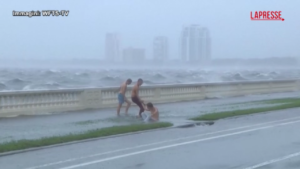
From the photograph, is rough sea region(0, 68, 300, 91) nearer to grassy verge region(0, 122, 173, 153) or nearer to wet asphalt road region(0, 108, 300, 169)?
grassy verge region(0, 122, 173, 153)

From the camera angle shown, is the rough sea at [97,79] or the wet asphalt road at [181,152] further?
the rough sea at [97,79]

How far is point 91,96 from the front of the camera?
78.2 feet

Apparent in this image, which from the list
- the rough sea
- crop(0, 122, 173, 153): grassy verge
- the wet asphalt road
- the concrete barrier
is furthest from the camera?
the rough sea

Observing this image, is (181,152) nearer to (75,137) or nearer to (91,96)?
(75,137)

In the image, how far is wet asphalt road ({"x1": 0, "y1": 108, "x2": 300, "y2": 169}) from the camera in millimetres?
10742

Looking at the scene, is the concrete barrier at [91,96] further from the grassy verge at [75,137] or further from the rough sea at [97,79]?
the rough sea at [97,79]

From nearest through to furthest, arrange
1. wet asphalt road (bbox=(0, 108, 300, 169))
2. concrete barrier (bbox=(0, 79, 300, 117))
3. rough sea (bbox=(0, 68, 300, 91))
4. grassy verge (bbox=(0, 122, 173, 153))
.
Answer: wet asphalt road (bbox=(0, 108, 300, 169)), grassy verge (bbox=(0, 122, 173, 153)), concrete barrier (bbox=(0, 79, 300, 117)), rough sea (bbox=(0, 68, 300, 91))

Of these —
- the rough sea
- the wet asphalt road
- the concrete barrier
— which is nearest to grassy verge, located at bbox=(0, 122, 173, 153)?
the wet asphalt road

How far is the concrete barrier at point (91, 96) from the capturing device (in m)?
20.5

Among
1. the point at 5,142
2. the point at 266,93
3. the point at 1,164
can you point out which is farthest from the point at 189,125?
the point at 266,93

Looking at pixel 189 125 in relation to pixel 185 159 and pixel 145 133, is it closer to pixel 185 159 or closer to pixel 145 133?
pixel 145 133

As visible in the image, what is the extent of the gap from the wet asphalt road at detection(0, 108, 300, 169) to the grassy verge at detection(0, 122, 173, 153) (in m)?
0.49

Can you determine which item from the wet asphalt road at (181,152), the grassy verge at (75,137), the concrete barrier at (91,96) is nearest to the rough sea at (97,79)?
the concrete barrier at (91,96)

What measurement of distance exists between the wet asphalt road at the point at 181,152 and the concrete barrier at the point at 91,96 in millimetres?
6703
